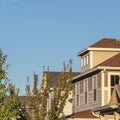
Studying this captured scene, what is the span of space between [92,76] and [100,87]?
2.07 m

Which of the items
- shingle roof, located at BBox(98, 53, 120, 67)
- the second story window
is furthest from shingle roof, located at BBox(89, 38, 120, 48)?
shingle roof, located at BBox(98, 53, 120, 67)

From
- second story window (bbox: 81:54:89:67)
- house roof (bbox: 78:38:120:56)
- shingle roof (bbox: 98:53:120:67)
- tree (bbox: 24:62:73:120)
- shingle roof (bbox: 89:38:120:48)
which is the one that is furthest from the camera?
second story window (bbox: 81:54:89:67)

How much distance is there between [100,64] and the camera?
132 feet

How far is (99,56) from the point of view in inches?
1708

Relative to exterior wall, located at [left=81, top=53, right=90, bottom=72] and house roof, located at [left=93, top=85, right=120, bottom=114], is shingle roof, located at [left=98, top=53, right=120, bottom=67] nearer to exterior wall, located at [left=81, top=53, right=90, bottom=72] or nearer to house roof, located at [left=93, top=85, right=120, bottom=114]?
exterior wall, located at [left=81, top=53, right=90, bottom=72]

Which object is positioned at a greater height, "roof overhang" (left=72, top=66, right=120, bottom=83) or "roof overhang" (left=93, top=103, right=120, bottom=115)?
"roof overhang" (left=72, top=66, right=120, bottom=83)

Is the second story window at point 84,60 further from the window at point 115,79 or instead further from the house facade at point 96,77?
the window at point 115,79

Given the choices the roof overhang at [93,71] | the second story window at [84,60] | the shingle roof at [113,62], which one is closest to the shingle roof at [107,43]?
the second story window at [84,60]

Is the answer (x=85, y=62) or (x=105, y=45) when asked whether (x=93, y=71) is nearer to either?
(x=105, y=45)

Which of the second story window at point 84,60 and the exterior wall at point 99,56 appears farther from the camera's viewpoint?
the second story window at point 84,60

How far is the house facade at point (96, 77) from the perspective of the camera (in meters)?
39.7

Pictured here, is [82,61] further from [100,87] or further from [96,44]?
[100,87]

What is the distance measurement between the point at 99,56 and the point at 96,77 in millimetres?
2962

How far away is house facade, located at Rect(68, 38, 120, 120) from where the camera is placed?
39.7m
